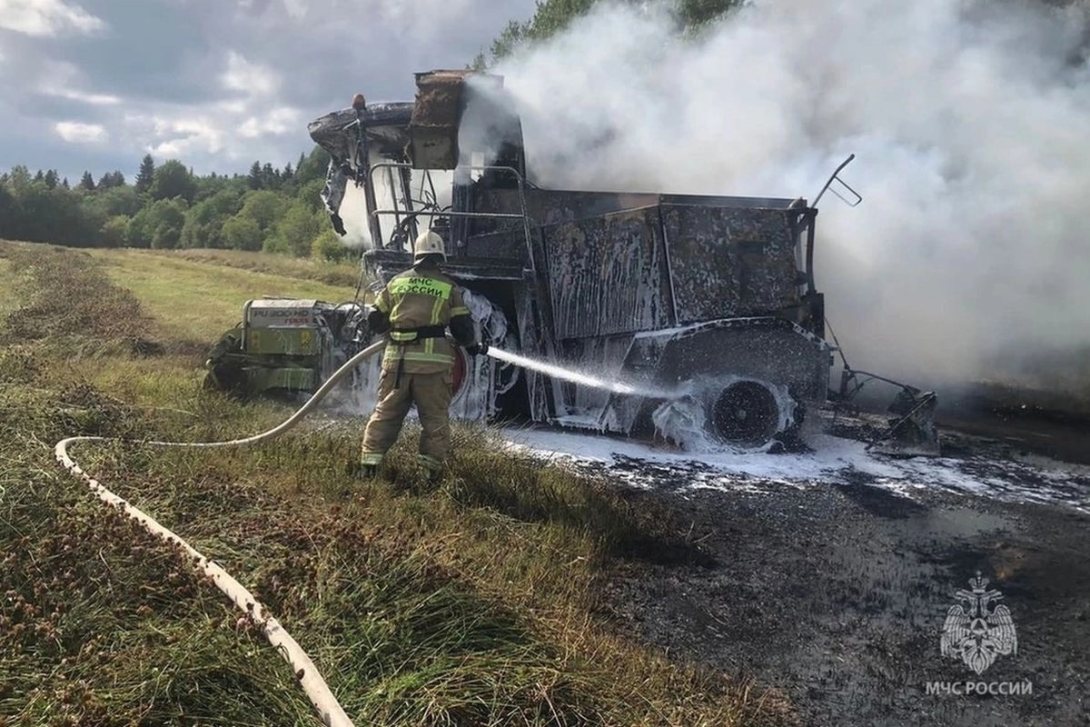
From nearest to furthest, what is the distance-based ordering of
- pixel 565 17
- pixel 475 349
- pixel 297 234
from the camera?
pixel 475 349 < pixel 565 17 < pixel 297 234

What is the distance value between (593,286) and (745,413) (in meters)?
1.76

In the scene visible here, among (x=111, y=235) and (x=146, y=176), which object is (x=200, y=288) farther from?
(x=146, y=176)

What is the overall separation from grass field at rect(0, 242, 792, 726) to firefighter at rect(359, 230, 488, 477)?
23 cm

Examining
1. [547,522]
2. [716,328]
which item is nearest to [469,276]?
[716,328]

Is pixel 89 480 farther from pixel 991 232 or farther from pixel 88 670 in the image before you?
pixel 991 232

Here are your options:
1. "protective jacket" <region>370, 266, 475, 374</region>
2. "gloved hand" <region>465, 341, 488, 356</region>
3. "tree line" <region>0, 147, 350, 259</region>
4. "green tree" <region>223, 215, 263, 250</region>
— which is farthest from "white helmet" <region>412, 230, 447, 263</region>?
"green tree" <region>223, 215, 263, 250</region>

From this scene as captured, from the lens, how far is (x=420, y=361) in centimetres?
498

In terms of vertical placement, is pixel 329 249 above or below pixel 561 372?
above

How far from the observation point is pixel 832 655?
3375 mm

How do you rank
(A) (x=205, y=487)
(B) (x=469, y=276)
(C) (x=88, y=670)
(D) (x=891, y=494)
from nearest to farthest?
(C) (x=88, y=670), (A) (x=205, y=487), (D) (x=891, y=494), (B) (x=469, y=276)

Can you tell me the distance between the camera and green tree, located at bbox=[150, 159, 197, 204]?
125 meters

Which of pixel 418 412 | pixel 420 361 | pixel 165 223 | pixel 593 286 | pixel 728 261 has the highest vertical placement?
pixel 165 223

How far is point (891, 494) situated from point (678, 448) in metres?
1.73

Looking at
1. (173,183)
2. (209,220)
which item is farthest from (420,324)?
(173,183)
